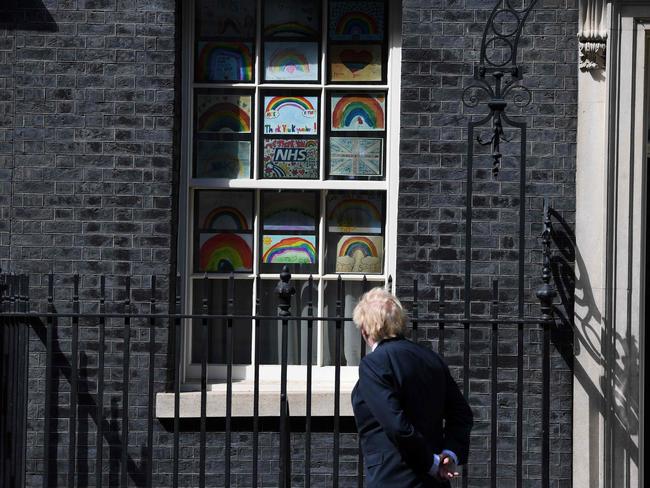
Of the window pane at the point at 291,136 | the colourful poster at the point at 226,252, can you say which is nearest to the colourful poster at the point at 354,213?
the window pane at the point at 291,136

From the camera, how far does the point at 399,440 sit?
178 inches

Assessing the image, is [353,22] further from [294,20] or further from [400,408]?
[400,408]

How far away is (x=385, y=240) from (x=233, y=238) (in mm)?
983

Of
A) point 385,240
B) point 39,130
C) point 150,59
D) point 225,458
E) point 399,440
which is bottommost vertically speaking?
point 225,458

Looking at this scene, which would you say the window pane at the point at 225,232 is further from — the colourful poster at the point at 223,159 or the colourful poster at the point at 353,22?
the colourful poster at the point at 353,22

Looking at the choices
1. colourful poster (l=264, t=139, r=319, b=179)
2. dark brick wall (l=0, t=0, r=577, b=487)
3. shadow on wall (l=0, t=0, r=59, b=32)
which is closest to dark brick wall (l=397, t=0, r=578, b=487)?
dark brick wall (l=0, t=0, r=577, b=487)

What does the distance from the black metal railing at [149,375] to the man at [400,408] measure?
114cm

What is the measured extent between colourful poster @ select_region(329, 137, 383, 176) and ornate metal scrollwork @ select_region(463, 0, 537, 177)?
68 cm

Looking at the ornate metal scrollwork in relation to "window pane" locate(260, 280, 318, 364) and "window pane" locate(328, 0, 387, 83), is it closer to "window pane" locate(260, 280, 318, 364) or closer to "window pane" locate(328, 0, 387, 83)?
"window pane" locate(328, 0, 387, 83)

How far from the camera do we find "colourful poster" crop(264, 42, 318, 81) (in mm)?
6926

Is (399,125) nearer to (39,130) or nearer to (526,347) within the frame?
(526,347)

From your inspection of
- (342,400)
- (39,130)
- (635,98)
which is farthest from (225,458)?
(635,98)

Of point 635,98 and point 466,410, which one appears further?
point 635,98

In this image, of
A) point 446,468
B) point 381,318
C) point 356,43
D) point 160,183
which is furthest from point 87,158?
point 446,468
